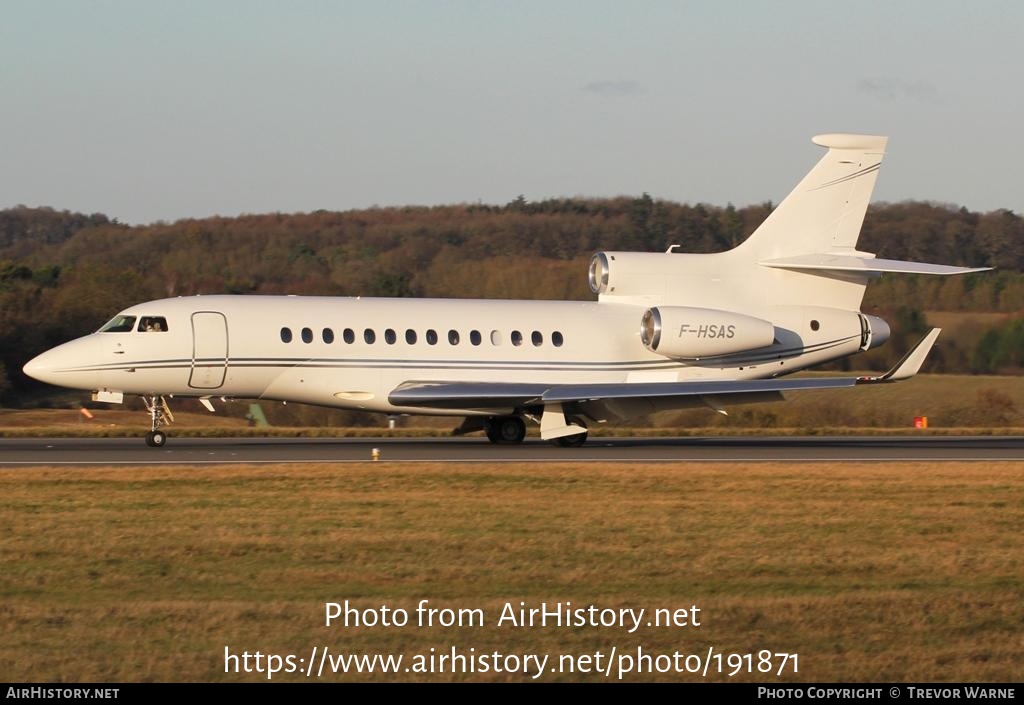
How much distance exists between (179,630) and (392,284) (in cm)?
4234

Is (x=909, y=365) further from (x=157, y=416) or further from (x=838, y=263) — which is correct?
(x=157, y=416)

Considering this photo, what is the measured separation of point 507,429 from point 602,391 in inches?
96.5

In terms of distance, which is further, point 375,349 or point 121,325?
point 375,349

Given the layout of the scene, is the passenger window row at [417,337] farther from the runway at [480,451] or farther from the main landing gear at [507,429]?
the runway at [480,451]

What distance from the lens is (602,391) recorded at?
26.0 metres

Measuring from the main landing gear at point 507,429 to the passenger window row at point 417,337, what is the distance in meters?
1.55

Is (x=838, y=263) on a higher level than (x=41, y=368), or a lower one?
higher

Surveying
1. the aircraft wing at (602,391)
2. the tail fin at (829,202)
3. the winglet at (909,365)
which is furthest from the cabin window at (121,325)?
the winglet at (909,365)

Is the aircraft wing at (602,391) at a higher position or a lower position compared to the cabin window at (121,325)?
lower

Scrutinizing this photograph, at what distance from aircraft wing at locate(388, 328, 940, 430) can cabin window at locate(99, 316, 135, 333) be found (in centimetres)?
507

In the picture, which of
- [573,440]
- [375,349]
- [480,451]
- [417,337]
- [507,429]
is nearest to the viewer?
[480,451]

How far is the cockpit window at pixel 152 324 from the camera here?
83.0ft

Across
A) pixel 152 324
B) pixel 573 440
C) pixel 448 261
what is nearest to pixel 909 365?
pixel 573 440

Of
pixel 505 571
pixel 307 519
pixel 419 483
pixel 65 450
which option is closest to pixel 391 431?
pixel 65 450
